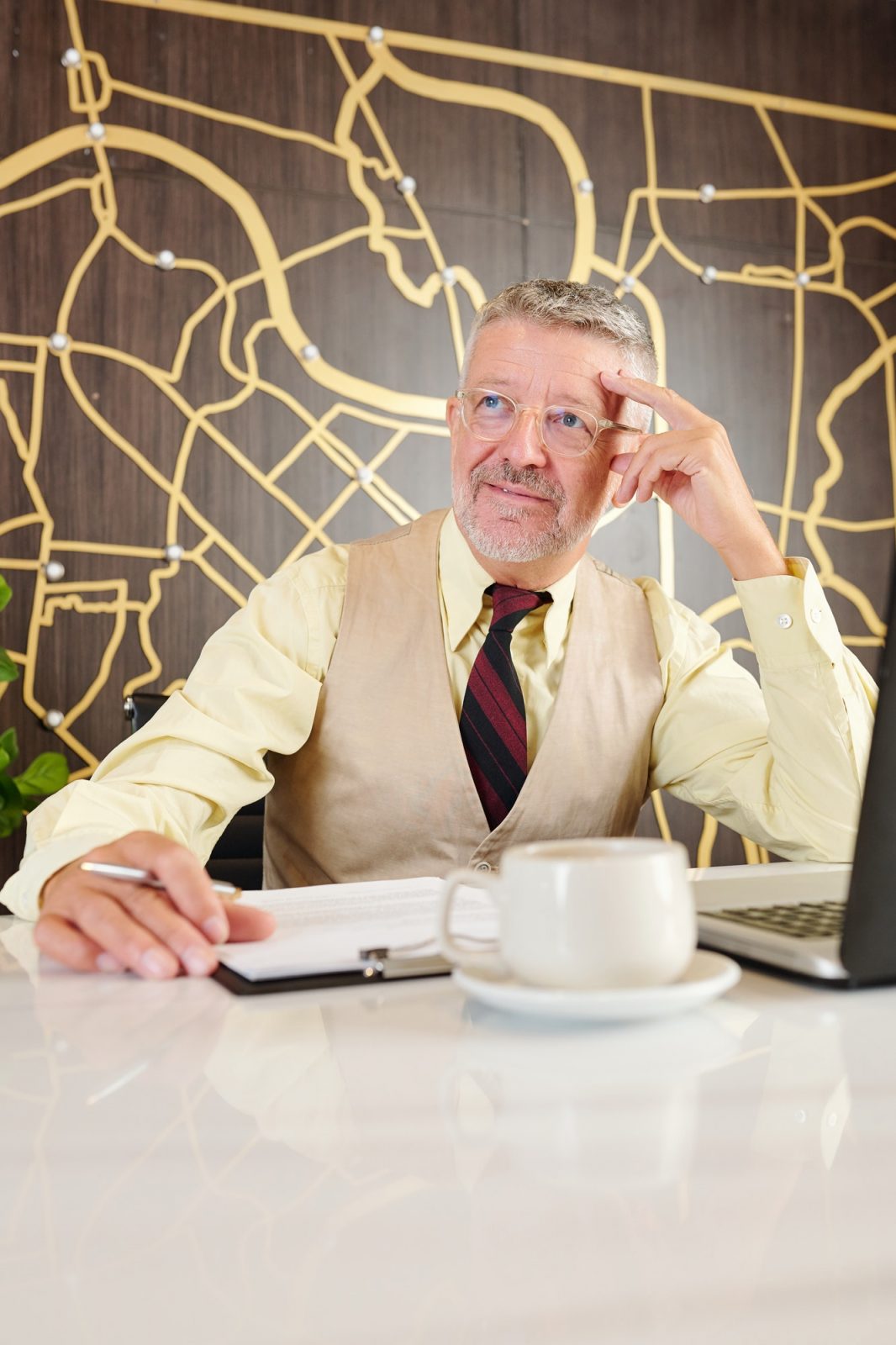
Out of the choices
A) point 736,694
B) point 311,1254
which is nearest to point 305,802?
point 736,694

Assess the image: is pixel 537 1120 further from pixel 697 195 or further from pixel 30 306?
pixel 697 195

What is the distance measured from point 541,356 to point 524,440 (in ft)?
0.40

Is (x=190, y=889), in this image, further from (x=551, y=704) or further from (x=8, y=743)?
(x=8, y=743)

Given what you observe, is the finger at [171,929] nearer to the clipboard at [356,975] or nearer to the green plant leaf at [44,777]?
the clipboard at [356,975]

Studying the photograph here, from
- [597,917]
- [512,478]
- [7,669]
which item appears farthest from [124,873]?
[7,669]

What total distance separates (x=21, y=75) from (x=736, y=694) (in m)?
2.39

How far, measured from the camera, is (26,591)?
2.99 metres

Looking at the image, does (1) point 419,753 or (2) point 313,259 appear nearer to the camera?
(1) point 419,753

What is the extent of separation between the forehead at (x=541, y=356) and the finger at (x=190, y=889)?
3.49 feet

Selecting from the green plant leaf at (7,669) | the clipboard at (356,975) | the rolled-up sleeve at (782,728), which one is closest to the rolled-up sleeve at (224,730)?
the clipboard at (356,975)

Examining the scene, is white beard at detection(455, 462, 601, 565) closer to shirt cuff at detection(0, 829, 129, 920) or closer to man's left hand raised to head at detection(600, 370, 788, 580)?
man's left hand raised to head at detection(600, 370, 788, 580)

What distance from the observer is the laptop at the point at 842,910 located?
669mm

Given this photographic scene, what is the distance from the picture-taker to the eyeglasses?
1.76 metres

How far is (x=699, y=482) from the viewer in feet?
→ 5.49
